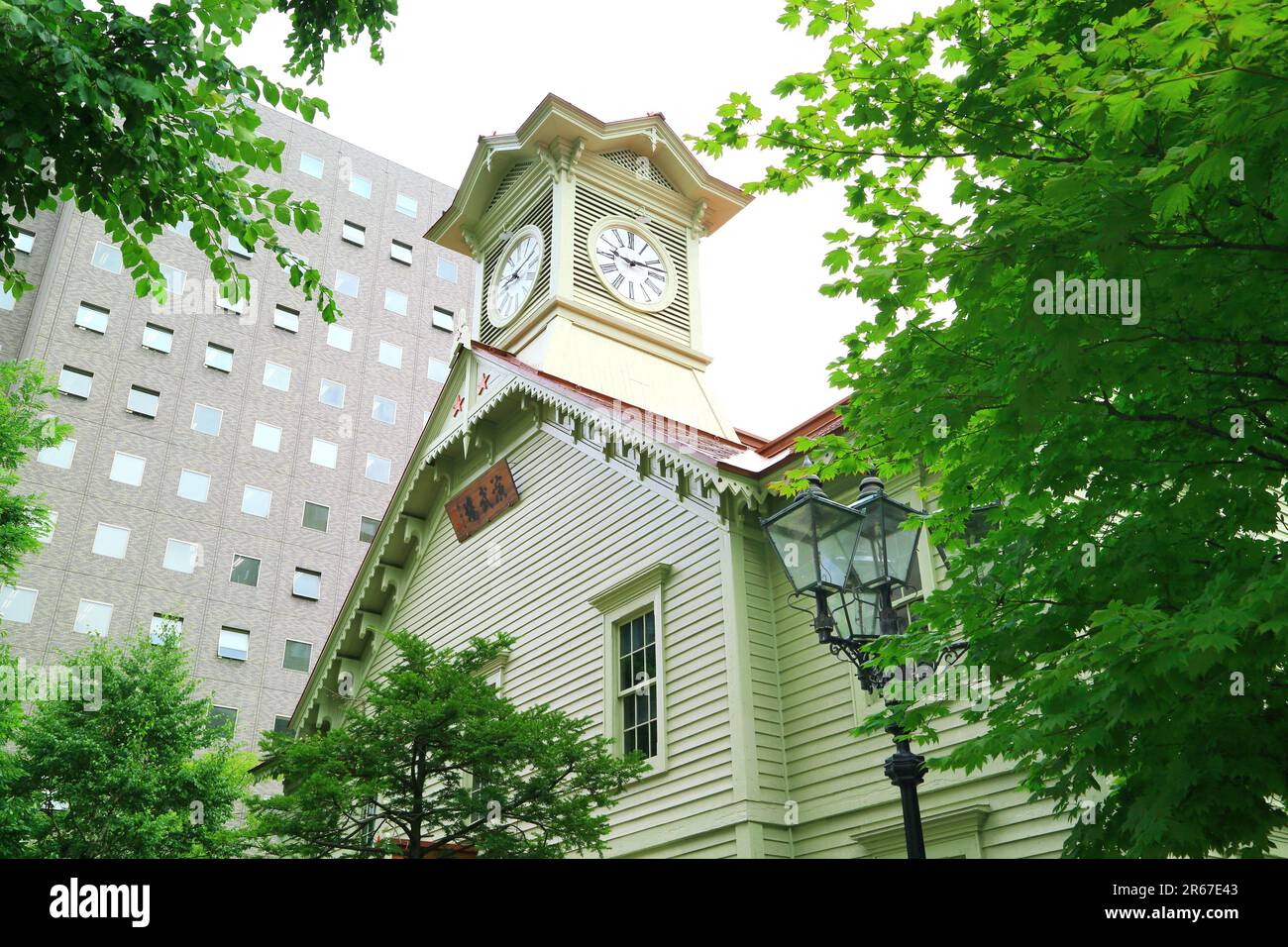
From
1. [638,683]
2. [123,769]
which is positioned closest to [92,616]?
[123,769]

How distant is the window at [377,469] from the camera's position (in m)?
51.4

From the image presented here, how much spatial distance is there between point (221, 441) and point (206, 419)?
123 cm

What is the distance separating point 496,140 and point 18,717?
15987 millimetres

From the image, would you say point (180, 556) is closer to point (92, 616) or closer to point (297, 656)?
point (92, 616)

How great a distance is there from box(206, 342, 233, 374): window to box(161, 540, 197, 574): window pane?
926 cm

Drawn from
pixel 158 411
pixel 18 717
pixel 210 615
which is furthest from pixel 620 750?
pixel 158 411

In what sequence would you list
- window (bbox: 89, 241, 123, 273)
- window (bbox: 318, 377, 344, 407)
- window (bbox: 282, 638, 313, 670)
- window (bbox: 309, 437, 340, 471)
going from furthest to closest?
window (bbox: 318, 377, 344, 407)
window (bbox: 309, 437, 340, 471)
window (bbox: 89, 241, 123, 273)
window (bbox: 282, 638, 313, 670)

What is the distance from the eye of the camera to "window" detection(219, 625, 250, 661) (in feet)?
142

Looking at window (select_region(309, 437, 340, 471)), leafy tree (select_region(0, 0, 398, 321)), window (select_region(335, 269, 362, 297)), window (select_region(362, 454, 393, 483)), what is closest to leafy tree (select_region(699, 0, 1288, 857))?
leafy tree (select_region(0, 0, 398, 321))

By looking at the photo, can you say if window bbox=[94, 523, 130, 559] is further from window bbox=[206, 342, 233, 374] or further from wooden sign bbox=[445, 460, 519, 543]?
wooden sign bbox=[445, 460, 519, 543]

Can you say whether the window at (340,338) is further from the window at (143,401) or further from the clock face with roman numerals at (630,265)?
the clock face with roman numerals at (630,265)

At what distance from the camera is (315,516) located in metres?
48.5

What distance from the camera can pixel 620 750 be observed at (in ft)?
48.4

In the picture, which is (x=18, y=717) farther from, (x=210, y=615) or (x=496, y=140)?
(x=210, y=615)
